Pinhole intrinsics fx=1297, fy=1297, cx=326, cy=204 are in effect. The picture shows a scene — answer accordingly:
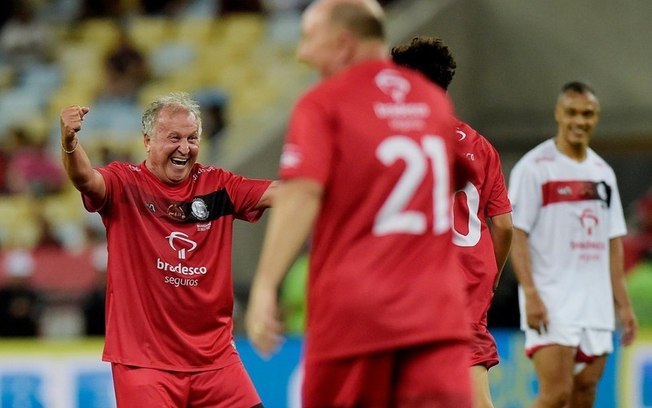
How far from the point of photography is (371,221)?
3969 mm

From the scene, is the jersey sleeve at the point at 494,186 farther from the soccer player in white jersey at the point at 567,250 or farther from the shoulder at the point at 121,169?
the shoulder at the point at 121,169

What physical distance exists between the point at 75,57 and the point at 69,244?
13.4 ft

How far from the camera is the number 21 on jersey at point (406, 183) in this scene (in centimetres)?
396

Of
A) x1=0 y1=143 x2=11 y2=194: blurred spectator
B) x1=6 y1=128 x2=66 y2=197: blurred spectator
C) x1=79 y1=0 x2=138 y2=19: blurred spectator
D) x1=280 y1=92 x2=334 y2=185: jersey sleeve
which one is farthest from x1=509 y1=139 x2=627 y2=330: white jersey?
x1=79 y1=0 x2=138 y2=19: blurred spectator

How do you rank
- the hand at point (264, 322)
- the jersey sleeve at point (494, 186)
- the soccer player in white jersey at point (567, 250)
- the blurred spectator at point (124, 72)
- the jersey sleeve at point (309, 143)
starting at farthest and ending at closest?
the blurred spectator at point (124, 72)
the soccer player in white jersey at point (567, 250)
the jersey sleeve at point (494, 186)
the jersey sleeve at point (309, 143)
the hand at point (264, 322)

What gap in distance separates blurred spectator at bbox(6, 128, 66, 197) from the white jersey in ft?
23.9

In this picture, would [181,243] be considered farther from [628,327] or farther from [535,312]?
[628,327]

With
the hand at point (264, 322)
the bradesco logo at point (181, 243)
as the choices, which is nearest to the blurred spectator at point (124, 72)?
the bradesco logo at point (181, 243)

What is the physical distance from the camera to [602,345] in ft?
26.2

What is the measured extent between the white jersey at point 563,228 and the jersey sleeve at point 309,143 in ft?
13.3

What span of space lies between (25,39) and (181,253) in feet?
38.1

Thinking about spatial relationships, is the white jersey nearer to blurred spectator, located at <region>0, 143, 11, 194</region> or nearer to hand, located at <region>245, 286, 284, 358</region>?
hand, located at <region>245, 286, 284, 358</region>

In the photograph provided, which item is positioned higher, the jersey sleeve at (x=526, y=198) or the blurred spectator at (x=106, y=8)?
the blurred spectator at (x=106, y=8)

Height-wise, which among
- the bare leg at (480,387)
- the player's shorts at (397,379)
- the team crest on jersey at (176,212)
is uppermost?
the team crest on jersey at (176,212)
